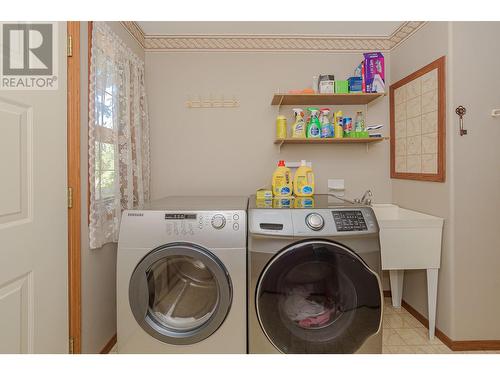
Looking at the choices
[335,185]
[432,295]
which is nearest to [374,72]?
[335,185]

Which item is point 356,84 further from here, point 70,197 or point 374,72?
point 70,197

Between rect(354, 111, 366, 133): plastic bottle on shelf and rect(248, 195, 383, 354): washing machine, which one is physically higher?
rect(354, 111, 366, 133): plastic bottle on shelf

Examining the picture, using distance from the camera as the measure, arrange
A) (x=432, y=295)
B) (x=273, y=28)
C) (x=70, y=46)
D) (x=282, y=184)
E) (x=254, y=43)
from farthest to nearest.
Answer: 1. (x=254, y=43)
2. (x=273, y=28)
3. (x=282, y=184)
4. (x=432, y=295)
5. (x=70, y=46)

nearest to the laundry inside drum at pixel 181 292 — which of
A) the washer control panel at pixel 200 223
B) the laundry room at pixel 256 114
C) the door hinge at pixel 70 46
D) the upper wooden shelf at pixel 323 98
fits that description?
the washer control panel at pixel 200 223

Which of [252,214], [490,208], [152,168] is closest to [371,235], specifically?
[252,214]

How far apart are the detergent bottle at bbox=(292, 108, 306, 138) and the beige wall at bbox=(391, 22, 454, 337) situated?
37.4 inches

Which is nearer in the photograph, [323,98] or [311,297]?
[311,297]

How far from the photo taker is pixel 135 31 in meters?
2.46

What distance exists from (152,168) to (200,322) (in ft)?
4.99

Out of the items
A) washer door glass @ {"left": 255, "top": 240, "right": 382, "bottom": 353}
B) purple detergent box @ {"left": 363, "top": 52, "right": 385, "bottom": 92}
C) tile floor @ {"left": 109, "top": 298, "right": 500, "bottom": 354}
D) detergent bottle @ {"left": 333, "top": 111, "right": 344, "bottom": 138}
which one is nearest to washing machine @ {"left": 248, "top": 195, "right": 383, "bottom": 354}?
washer door glass @ {"left": 255, "top": 240, "right": 382, "bottom": 353}

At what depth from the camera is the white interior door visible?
1.18 meters

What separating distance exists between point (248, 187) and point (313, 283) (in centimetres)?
126

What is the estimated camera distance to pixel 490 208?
2.01 m

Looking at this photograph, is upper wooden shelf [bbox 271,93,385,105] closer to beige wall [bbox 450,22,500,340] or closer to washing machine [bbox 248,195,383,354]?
beige wall [bbox 450,22,500,340]
